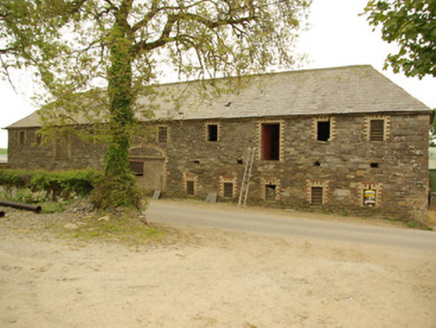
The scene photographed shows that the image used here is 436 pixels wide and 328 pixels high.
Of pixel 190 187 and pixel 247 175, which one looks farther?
pixel 190 187

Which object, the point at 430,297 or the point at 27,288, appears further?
the point at 430,297

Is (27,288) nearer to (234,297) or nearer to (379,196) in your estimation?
(234,297)

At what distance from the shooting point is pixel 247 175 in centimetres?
1838

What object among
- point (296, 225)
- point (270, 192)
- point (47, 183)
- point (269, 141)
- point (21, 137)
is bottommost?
point (296, 225)

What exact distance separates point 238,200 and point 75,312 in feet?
47.9

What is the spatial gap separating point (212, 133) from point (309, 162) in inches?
236

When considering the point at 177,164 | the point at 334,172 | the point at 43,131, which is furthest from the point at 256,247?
the point at 177,164

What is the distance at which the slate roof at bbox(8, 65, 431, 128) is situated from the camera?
1583cm

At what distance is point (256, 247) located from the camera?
8914 millimetres

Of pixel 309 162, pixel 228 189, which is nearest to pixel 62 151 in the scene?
pixel 228 189

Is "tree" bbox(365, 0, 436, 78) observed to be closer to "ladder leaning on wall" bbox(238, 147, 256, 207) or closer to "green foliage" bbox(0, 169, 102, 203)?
"green foliage" bbox(0, 169, 102, 203)

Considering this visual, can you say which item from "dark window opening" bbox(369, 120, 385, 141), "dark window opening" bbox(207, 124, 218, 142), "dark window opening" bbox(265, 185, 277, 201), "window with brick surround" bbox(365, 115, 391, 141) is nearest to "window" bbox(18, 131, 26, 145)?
"dark window opening" bbox(207, 124, 218, 142)

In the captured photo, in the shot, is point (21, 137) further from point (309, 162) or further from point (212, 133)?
point (309, 162)

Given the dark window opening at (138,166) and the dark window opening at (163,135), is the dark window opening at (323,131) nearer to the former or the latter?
the dark window opening at (163,135)
